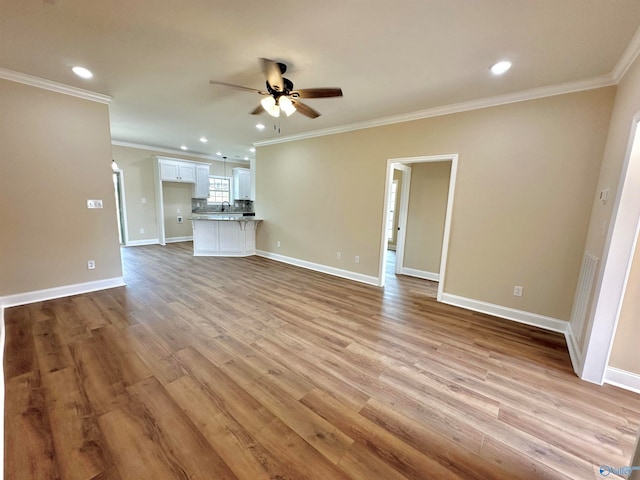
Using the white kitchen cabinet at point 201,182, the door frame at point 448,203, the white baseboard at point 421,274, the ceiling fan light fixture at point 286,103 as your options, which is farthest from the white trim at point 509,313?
the white kitchen cabinet at point 201,182

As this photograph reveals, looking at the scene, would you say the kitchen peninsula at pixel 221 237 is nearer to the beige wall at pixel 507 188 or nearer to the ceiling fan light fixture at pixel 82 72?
the beige wall at pixel 507 188

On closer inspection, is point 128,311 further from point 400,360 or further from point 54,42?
point 400,360

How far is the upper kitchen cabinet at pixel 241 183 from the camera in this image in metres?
8.91

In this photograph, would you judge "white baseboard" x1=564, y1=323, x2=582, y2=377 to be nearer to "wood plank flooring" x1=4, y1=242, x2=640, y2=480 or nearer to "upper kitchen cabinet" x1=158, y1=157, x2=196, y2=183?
"wood plank flooring" x1=4, y1=242, x2=640, y2=480

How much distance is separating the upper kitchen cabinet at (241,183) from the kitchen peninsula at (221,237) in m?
3.17

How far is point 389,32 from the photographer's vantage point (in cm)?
196

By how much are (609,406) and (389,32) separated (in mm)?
3252

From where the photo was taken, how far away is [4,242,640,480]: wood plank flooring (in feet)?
4.42

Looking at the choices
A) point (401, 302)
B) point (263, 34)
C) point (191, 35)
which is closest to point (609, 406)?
point (401, 302)

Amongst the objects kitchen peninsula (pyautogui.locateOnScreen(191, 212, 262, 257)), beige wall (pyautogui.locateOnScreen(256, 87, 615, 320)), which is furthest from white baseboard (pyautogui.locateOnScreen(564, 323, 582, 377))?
kitchen peninsula (pyautogui.locateOnScreen(191, 212, 262, 257))

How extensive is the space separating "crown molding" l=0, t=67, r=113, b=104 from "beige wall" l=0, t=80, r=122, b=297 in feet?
0.18

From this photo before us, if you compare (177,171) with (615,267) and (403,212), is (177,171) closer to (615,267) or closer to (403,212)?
(403,212)

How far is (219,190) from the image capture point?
8.73m

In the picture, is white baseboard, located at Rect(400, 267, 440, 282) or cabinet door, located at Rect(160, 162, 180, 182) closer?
white baseboard, located at Rect(400, 267, 440, 282)
